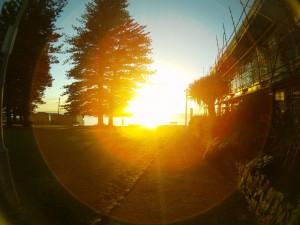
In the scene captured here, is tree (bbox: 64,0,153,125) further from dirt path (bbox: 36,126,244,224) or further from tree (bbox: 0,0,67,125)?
dirt path (bbox: 36,126,244,224)

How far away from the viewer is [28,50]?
25.5 metres

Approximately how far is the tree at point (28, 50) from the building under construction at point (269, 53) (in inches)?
599

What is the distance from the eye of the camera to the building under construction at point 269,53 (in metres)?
9.21

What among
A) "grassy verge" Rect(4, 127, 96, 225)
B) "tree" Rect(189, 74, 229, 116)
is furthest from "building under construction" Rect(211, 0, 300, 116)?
"grassy verge" Rect(4, 127, 96, 225)

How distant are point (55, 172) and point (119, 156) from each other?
421cm

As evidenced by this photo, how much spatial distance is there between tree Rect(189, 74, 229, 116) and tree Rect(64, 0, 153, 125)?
13.9 metres

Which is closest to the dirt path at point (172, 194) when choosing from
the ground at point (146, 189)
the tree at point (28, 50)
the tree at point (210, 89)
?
the ground at point (146, 189)

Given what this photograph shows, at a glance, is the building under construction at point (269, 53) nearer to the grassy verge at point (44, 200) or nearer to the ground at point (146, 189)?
the ground at point (146, 189)

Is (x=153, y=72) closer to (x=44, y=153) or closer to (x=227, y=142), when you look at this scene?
(x=44, y=153)

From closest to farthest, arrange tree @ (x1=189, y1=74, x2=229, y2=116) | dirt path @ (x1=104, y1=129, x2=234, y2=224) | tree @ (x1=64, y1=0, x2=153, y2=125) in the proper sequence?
dirt path @ (x1=104, y1=129, x2=234, y2=224), tree @ (x1=189, y1=74, x2=229, y2=116), tree @ (x1=64, y1=0, x2=153, y2=125)

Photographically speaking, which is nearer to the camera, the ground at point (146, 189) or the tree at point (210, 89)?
the ground at point (146, 189)

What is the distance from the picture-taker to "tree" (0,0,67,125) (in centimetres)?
2506

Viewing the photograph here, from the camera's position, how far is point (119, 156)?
524 inches

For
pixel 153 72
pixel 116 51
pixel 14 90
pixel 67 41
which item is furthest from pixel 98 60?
pixel 14 90
